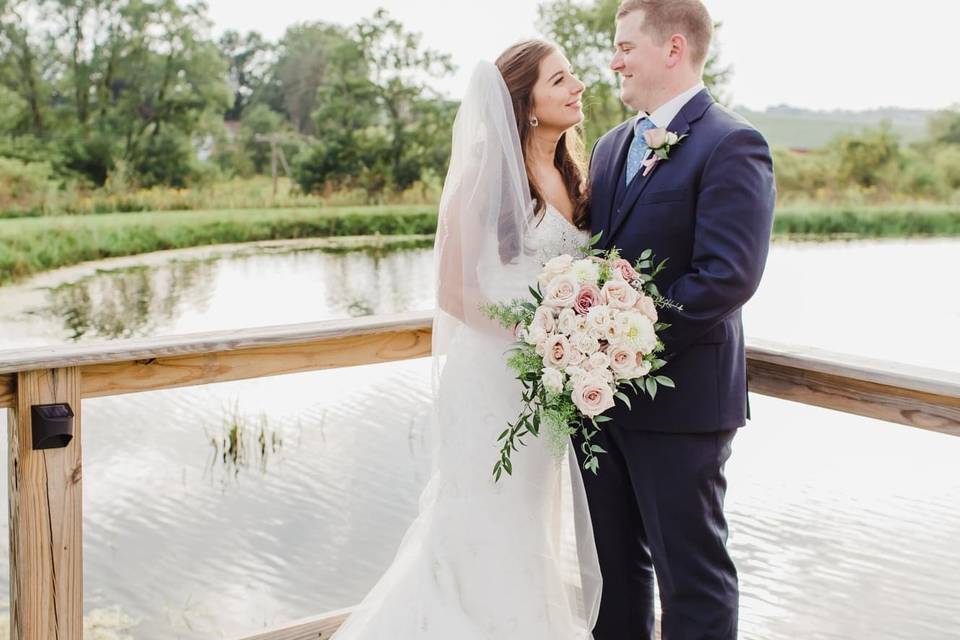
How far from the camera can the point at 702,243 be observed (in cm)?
206

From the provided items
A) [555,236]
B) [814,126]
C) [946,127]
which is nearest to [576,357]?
[555,236]

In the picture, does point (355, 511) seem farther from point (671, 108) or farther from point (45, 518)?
point (671, 108)

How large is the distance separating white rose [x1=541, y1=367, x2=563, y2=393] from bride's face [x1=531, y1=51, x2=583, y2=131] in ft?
2.39

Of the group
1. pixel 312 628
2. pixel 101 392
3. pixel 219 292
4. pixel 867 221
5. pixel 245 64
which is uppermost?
pixel 245 64

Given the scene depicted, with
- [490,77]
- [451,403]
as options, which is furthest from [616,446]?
[490,77]

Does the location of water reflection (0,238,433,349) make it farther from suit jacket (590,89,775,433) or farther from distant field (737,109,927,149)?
suit jacket (590,89,775,433)

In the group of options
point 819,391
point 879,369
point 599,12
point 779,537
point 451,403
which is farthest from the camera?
point 599,12

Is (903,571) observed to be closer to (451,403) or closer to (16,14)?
(451,403)

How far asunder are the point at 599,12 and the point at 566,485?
69.8 feet

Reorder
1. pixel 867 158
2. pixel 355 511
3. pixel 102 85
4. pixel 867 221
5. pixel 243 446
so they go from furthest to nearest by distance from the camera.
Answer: pixel 867 158 → pixel 867 221 → pixel 102 85 → pixel 243 446 → pixel 355 511

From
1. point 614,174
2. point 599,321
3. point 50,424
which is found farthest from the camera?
point 614,174

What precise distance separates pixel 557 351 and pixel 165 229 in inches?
680

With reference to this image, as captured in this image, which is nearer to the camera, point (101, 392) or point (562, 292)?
point (562, 292)

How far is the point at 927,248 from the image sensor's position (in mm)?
22484
